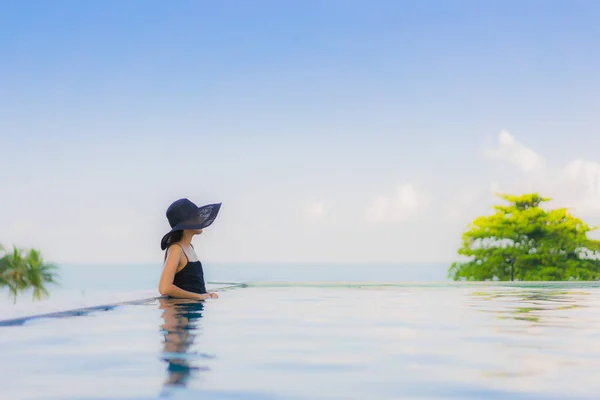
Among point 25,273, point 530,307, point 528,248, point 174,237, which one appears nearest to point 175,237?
point 174,237

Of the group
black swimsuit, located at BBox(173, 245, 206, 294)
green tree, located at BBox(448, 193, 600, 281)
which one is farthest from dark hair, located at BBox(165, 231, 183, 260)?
green tree, located at BBox(448, 193, 600, 281)

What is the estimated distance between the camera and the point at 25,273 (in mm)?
25656

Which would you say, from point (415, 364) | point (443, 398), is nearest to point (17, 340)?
point (415, 364)

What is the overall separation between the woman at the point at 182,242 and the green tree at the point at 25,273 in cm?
1831

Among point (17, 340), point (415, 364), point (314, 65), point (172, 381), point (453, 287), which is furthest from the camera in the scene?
point (314, 65)

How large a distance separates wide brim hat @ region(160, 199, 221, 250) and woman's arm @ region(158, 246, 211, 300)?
211mm

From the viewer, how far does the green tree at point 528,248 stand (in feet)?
102

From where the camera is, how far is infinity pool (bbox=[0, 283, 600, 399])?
134 inches

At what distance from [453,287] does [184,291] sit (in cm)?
766

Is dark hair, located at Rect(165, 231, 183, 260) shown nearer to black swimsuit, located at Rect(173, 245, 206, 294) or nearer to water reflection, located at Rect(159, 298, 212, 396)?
black swimsuit, located at Rect(173, 245, 206, 294)

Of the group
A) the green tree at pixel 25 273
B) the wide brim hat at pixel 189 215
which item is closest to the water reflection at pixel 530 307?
the wide brim hat at pixel 189 215

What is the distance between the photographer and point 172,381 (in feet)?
11.5

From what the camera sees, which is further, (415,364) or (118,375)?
(415,364)

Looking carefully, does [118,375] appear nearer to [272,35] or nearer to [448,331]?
[448,331]
